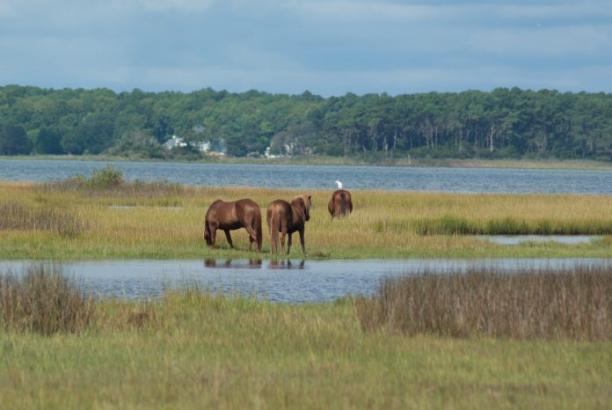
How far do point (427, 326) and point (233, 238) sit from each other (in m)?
17.0

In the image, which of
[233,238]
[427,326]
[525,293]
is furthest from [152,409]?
[233,238]

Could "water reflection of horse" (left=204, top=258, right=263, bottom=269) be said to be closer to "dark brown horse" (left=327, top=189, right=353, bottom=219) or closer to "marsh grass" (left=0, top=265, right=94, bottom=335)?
"marsh grass" (left=0, top=265, right=94, bottom=335)

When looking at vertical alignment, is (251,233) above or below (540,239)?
above

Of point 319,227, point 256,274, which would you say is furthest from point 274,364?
point 319,227

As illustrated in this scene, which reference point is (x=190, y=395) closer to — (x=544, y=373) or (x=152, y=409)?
(x=152, y=409)

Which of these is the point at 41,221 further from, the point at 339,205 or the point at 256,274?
the point at 339,205

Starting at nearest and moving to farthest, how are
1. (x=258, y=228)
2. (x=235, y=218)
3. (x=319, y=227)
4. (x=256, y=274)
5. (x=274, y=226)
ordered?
1. (x=256, y=274)
2. (x=274, y=226)
3. (x=258, y=228)
4. (x=235, y=218)
5. (x=319, y=227)

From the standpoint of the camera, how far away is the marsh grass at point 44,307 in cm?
1542

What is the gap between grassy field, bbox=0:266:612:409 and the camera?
11266 mm

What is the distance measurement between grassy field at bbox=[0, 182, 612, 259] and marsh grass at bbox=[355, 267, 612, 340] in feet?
42.5

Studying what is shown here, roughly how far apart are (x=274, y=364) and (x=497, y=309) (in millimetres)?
3546

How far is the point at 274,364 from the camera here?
43.1 ft

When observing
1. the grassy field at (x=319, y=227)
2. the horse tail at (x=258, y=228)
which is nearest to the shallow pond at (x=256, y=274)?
the horse tail at (x=258, y=228)

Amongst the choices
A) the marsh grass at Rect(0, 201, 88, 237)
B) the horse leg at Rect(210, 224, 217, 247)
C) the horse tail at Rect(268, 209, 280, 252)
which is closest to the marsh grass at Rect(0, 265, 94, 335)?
the horse tail at Rect(268, 209, 280, 252)
